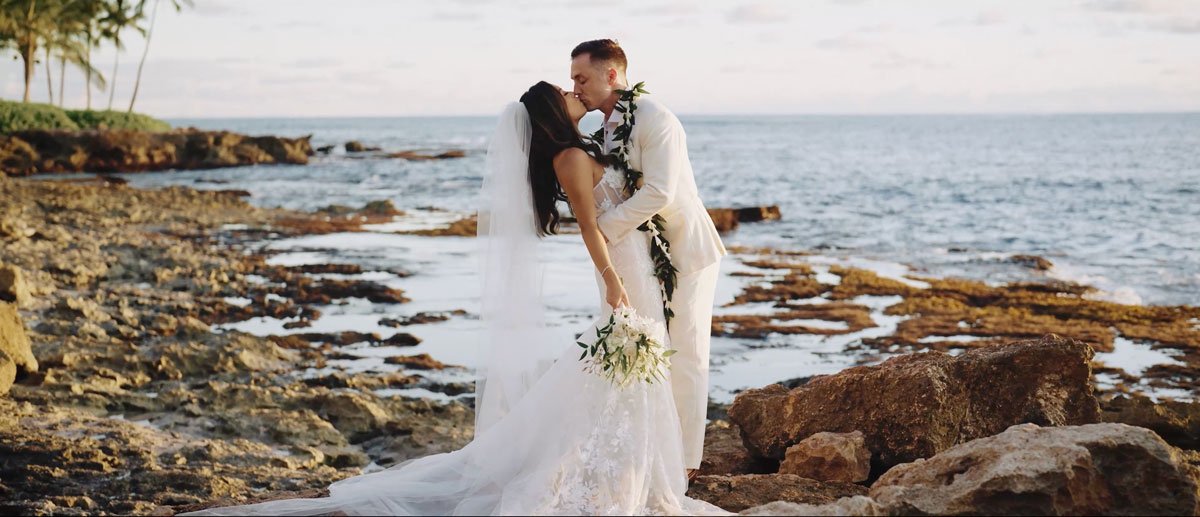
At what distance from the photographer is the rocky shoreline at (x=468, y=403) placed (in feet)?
14.0

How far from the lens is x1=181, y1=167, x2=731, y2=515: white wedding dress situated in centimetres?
428

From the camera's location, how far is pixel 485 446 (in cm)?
465

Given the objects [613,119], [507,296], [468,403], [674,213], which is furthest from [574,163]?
[468,403]

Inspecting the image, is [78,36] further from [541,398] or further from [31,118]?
[541,398]

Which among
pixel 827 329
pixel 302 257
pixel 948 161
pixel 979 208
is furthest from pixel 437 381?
pixel 948 161

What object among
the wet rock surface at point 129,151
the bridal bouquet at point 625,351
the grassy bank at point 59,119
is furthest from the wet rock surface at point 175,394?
A: the grassy bank at point 59,119

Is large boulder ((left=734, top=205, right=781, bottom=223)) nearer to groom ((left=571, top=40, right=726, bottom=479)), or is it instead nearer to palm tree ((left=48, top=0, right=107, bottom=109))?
groom ((left=571, top=40, right=726, bottom=479))

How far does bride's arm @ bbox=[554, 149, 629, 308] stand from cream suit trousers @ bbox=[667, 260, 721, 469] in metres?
0.43

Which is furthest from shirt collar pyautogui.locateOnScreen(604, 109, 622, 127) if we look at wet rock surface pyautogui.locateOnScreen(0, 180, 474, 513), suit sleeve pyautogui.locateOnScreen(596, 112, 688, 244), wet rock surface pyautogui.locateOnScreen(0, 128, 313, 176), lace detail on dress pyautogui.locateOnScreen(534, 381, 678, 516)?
wet rock surface pyautogui.locateOnScreen(0, 128, 313, 176)

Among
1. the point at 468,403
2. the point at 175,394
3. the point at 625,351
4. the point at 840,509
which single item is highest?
the point at 625,351

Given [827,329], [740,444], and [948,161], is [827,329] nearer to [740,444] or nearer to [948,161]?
[740,444]

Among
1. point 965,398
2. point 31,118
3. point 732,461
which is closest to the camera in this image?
point 965,398

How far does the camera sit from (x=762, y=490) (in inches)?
203

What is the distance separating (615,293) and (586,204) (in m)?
0.42
